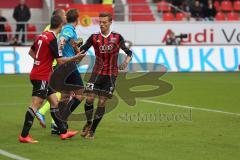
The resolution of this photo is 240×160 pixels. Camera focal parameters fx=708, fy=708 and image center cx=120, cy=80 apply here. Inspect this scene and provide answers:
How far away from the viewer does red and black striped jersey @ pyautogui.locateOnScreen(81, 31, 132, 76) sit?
1260 cm

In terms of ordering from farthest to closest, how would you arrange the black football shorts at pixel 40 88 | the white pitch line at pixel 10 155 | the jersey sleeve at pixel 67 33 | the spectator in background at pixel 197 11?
1. the spectator in background at pixel 197 11
2. the jersey sleeve at pixel 67 33
3. the black football shorts at pixel 40 88
4. the white pitch line at pixel 10 155

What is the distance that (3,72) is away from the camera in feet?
84.1

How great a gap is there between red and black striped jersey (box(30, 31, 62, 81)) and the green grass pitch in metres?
1.15

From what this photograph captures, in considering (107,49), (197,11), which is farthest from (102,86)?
(197,11)

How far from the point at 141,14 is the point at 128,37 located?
205 cm

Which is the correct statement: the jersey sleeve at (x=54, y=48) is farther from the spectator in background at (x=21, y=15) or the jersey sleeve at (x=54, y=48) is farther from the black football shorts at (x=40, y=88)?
the spectator in background at (x=21, y=15)

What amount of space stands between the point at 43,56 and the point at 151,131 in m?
2.63

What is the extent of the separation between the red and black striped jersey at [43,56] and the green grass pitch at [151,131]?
1.15m

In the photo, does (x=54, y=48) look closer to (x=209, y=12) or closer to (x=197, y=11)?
(x=197, y=11)

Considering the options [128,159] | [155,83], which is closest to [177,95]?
[155,83]

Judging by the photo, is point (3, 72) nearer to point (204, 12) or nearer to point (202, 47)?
point (202, 47)

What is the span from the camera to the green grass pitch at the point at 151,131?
10859 millimetres

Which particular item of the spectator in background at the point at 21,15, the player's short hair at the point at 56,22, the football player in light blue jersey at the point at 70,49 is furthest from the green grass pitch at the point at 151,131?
the spectator in background at the point at 21,15

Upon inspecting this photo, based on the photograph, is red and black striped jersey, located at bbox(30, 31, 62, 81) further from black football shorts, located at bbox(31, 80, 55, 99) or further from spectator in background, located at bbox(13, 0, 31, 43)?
spectator in background, located at bbox(13, 0, 31, 43)
